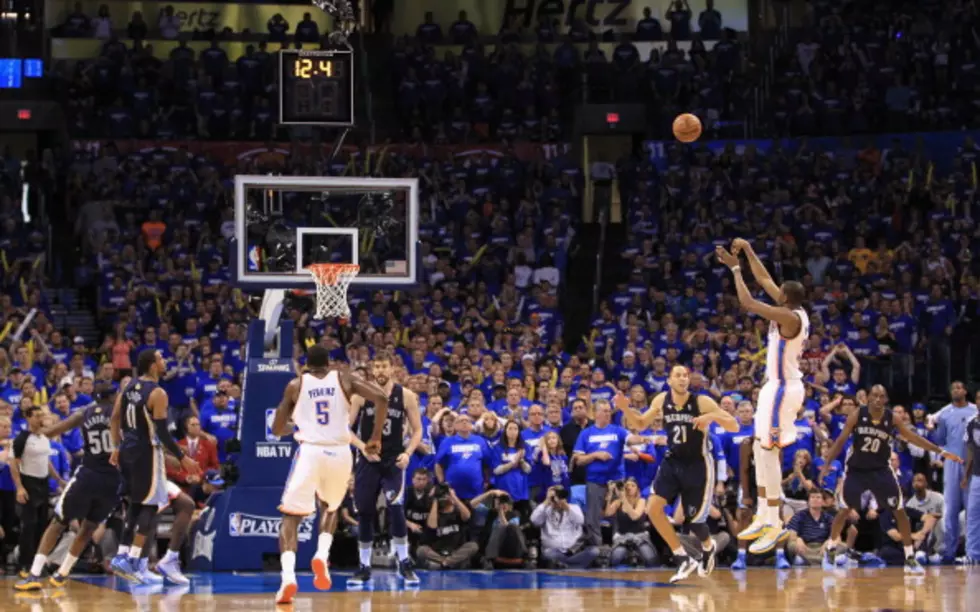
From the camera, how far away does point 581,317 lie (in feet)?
88.3

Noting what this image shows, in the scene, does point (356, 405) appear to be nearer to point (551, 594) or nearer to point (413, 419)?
point (413, 419)

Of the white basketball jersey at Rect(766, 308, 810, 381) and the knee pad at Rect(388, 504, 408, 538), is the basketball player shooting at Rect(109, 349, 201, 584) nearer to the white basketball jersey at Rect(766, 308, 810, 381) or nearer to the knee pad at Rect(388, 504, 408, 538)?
the knee pad at Rect(388, 504, 408, 538)

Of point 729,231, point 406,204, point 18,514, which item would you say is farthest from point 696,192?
point 18,514

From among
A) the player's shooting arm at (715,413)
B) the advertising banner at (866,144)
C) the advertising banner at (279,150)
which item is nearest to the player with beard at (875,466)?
the player's shooting arm at (715,413)

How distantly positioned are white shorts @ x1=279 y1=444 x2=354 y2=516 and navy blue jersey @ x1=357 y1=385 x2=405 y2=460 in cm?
171

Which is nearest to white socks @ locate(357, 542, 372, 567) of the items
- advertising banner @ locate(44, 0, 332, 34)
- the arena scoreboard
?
the arena scoreboard

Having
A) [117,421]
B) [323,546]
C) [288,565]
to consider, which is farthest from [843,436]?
[117,421]

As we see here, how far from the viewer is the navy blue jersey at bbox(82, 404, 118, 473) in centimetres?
1502

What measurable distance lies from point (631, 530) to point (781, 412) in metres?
4.82

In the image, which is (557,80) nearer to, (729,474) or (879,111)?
(879,111)

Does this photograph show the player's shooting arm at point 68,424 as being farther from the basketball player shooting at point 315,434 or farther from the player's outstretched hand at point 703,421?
the player's outstretched hand at point 703,421

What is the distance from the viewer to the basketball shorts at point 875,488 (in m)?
17.5

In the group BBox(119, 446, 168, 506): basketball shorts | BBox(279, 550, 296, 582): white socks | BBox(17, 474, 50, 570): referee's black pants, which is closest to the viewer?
BBox(279, 550, 296, 582): white socks

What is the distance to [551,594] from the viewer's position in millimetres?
14664
